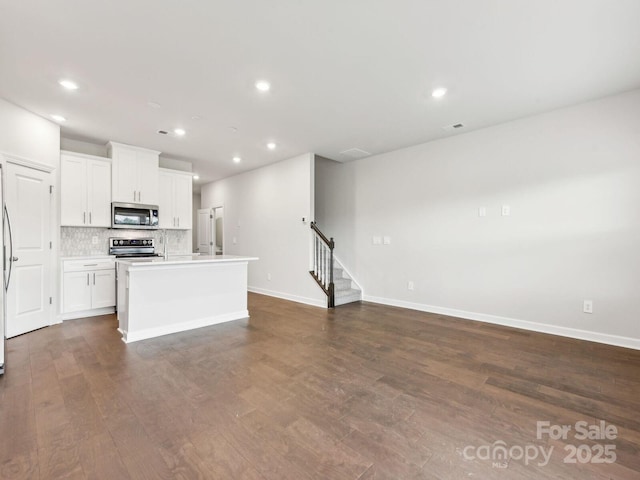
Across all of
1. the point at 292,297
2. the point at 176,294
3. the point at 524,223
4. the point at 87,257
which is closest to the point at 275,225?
the point at 292,297

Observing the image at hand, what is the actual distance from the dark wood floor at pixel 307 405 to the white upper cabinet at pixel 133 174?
246cm

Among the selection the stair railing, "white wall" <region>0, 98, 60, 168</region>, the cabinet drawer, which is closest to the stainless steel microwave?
the cabinet drawer

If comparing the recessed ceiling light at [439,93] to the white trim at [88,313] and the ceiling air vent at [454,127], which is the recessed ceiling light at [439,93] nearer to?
the ceiling air vent at [454,127]

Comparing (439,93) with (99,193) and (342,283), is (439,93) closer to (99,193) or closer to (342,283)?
(342,283)

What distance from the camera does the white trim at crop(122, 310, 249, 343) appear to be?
349 centimetres

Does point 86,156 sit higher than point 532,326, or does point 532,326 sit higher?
point 86,156

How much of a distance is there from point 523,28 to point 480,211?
2.57 m

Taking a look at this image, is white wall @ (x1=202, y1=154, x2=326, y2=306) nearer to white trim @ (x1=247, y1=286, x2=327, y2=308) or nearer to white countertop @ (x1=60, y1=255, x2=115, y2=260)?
white trim @ (x1=247, y1=286, x2=327, y2=308)

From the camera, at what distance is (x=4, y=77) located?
2967 mm

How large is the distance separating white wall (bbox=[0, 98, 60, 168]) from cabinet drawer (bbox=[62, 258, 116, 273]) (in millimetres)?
1453

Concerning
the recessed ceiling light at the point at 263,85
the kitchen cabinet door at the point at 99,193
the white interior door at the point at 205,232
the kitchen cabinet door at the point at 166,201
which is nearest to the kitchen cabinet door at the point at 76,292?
the kitchen cabinet door at the point at 99,193

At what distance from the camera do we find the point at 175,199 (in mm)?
5832

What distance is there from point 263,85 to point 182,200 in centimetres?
367

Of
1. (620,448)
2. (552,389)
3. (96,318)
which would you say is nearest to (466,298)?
(552,389)
